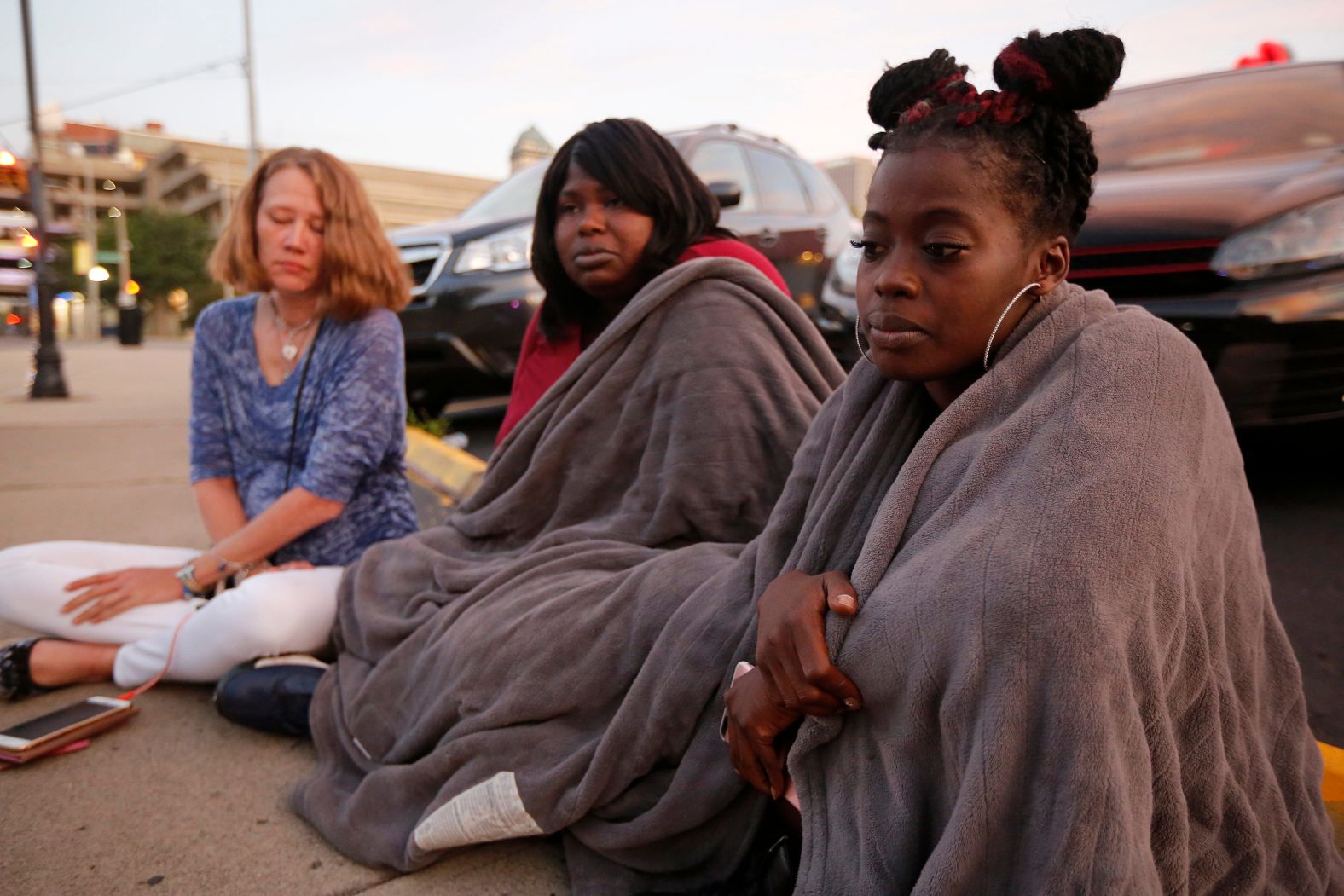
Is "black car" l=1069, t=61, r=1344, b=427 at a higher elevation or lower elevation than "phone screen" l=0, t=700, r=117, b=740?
higher

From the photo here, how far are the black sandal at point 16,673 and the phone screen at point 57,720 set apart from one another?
213 mm

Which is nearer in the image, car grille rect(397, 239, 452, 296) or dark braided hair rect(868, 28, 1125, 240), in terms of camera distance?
dark braided hair rect(868, 28, 1125, 240)

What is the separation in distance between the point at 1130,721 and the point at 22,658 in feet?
9.16

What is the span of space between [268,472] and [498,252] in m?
3.12

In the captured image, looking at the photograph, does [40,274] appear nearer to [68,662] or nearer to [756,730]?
[68,662]

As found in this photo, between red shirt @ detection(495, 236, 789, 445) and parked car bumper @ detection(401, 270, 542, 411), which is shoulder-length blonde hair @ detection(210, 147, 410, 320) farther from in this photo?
parked car bumper @ detection(401, 270, 542, 411)

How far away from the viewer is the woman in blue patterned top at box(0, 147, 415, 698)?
276cm

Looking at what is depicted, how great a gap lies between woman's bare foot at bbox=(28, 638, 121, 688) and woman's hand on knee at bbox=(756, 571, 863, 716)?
7.08 ft

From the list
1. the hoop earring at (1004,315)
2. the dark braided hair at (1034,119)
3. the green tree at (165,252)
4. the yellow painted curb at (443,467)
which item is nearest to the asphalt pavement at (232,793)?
the hoop earring at (1004,315)

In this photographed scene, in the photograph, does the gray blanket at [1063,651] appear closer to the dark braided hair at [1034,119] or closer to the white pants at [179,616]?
the dark braided hair at [1034,119]

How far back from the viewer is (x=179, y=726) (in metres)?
2.65

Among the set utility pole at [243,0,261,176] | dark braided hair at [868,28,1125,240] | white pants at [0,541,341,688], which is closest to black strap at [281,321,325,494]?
white pants at [0,541,341,688]

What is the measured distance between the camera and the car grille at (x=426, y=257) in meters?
6.05

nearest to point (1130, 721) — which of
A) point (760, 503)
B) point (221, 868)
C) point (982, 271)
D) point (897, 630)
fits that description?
point (897, 630)
